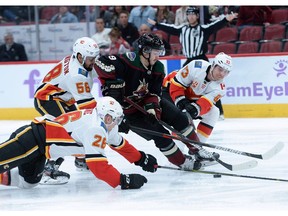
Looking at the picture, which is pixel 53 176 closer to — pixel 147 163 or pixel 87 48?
pixel 147 163

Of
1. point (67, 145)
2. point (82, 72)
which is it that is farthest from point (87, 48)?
point (67, 145)

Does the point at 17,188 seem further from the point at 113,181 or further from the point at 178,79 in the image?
the point at 178,79

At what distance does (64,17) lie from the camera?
10.1 metres

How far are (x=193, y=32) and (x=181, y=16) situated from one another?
0.54m

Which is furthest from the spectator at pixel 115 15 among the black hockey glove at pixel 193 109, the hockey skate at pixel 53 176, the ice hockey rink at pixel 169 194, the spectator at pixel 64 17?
the hockey skate at pixel 53 176

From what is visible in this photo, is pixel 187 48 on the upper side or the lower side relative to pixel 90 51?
lower

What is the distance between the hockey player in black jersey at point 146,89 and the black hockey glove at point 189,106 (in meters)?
0.13

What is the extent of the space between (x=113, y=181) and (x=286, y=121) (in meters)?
3.84

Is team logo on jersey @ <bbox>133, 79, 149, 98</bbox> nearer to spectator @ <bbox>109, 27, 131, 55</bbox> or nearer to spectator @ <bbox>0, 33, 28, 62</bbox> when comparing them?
spectator @ <bbox>109, 27, 131, 55</bbox>

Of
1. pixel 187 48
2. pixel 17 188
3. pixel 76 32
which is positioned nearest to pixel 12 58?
pixel 76 32

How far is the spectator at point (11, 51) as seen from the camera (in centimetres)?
983

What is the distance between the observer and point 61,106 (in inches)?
230

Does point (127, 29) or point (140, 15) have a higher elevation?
point (140, 15)

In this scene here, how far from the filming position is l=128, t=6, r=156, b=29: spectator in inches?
393
